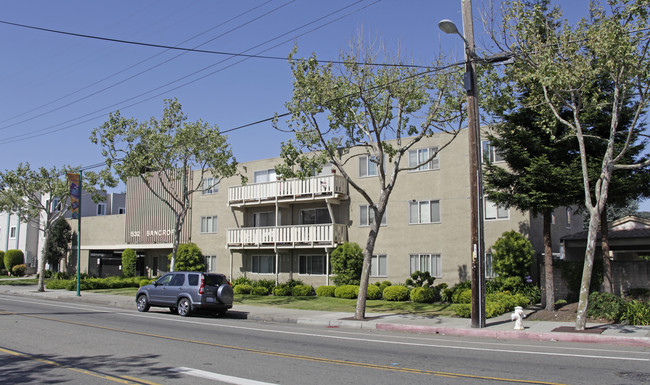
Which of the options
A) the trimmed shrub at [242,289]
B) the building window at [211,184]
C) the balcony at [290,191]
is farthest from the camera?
the building window at [211,184]

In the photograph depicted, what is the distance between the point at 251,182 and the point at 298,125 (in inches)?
643

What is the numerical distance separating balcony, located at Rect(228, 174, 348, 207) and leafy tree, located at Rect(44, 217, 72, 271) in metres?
22.9

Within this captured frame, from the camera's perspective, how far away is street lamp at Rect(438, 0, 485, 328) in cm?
1536

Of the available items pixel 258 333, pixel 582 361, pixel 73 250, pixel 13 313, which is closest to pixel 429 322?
pixel 258 333

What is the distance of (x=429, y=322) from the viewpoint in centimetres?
1708

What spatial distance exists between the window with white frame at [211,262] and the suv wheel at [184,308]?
16.2m

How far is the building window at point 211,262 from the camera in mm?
36406

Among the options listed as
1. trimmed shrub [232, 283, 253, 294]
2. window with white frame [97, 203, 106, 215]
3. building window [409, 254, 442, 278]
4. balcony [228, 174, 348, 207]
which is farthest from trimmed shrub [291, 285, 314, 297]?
window with white frame [97, 203, 106, 215]

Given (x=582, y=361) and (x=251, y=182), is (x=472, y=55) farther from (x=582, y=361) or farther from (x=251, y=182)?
(x=251, y=182)

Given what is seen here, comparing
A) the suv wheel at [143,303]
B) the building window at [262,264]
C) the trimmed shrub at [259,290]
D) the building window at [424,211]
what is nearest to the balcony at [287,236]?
the building window at [262,264]

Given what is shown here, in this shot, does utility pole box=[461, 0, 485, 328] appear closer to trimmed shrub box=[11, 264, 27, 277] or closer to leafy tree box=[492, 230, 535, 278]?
leafy tree box=[492, 230, 535, 278]

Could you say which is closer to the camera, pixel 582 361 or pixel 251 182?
pixel 582 361

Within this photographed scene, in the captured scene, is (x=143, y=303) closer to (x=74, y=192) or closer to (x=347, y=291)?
(x=347, y=291)

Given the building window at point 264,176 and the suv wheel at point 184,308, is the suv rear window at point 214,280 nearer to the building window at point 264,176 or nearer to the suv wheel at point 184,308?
the suv wheel at point 184,308
